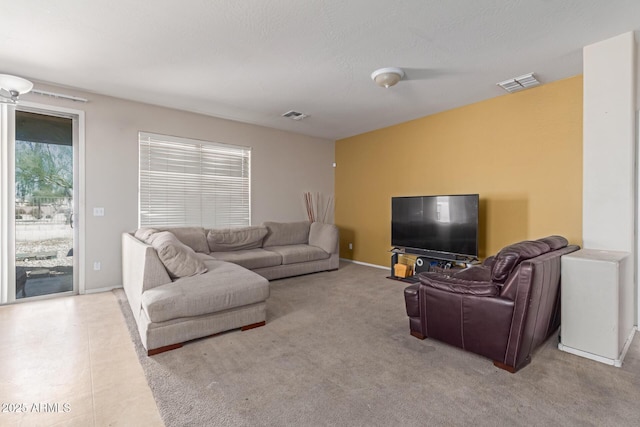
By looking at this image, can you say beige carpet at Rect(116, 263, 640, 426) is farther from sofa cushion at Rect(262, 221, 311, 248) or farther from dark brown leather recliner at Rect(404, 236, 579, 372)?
sofa cushion at Rect(262, 221, 311, 248)

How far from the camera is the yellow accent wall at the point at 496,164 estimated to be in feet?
10.9

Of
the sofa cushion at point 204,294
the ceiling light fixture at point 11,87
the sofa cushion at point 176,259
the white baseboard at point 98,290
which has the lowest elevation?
the white baseboard at point 98,290

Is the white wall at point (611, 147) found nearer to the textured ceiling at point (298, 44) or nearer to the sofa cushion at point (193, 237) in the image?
the textured ceiling at point (298, 44)

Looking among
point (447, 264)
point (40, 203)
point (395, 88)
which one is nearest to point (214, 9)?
point (395, 88)

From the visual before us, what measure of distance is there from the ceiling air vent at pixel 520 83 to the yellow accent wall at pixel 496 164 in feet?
0.48

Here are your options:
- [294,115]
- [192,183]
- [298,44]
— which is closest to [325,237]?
[294,115]

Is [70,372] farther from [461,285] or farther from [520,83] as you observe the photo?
[520,83]

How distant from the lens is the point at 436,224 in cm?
414

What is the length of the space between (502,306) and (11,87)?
4.61 m

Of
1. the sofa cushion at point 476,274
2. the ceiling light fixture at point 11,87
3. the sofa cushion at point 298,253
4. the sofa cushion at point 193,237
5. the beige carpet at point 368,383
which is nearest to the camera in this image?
the beige carpet at point 368,383

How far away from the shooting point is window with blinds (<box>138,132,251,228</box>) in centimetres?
429

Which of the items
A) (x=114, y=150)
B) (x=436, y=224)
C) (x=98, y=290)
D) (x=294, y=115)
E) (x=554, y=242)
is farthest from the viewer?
(x=294, y=115)

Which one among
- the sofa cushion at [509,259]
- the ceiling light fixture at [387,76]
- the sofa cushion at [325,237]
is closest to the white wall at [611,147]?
the sofa cushion at [509,259]

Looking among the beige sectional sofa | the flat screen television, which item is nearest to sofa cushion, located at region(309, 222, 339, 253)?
the flat screen television
